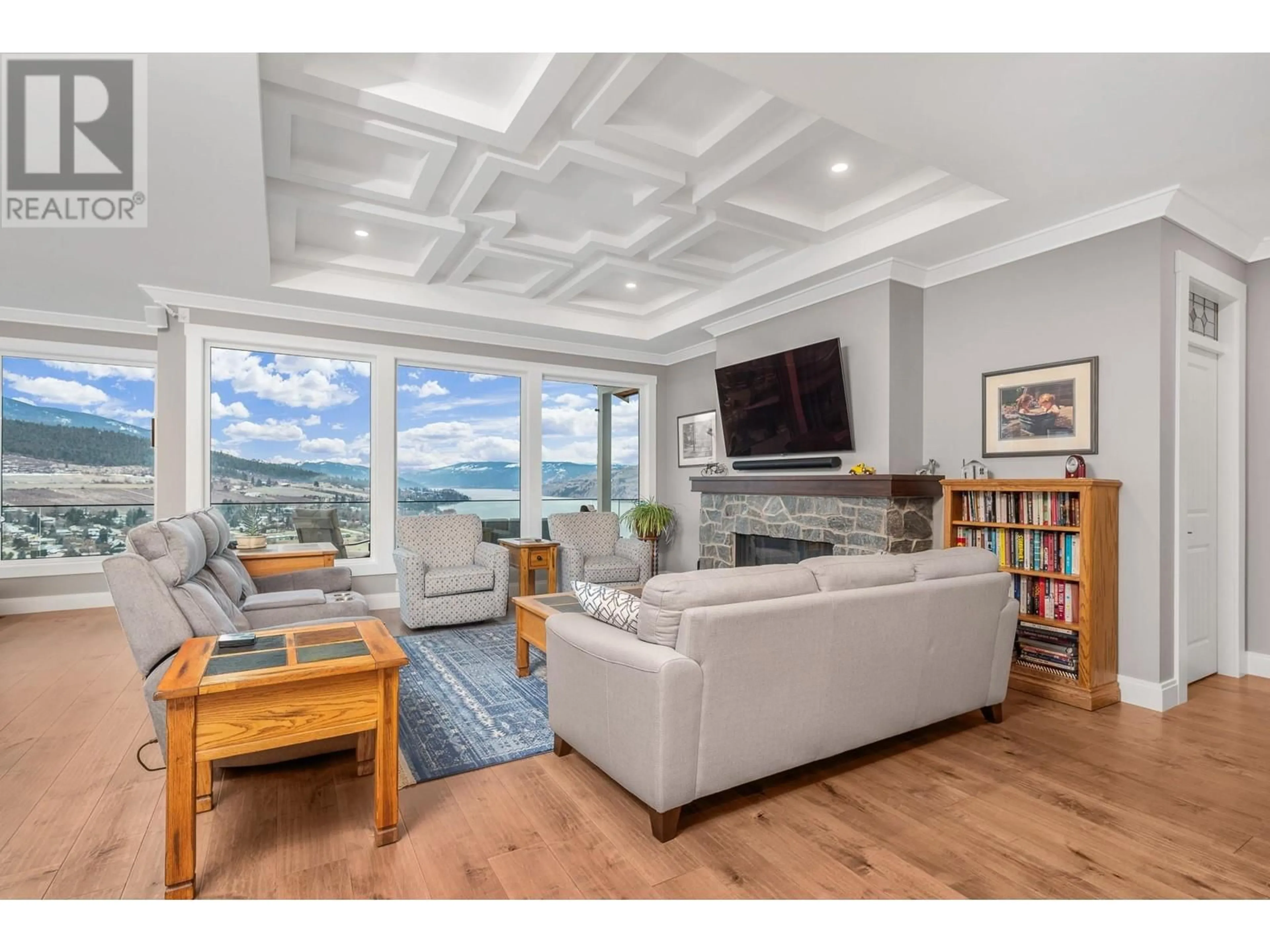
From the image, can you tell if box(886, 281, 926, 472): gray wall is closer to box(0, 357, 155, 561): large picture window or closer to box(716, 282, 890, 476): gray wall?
box(716, 282, 890, 476): gray wall

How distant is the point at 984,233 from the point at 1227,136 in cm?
118

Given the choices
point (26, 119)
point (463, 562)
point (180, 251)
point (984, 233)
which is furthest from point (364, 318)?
point (984, 233)

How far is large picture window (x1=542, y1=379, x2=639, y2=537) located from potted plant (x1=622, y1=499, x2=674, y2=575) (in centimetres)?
44

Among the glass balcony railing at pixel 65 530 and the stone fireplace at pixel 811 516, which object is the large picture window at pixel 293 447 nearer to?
the glass balcony railing at pixel 65 530

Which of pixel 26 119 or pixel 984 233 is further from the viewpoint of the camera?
pixel 984 233

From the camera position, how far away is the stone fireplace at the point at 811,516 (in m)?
4.27

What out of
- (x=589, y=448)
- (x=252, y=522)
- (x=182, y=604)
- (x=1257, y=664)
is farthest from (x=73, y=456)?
(x=1257, y=664)

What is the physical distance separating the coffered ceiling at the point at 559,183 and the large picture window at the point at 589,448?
152 cm

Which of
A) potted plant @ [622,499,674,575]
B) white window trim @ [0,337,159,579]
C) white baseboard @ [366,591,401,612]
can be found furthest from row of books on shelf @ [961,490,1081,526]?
white window trim @ [0,337,159,579]

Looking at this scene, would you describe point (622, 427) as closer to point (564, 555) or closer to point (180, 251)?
point (564, 555)

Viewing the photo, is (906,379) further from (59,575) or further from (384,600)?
(59,575)

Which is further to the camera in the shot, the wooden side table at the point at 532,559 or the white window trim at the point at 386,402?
the wooden side table at the point at 532,559

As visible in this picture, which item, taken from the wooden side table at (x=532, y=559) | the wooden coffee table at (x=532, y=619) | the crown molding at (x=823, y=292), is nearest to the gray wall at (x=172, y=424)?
the wooden side table at (x=532, y=559)
